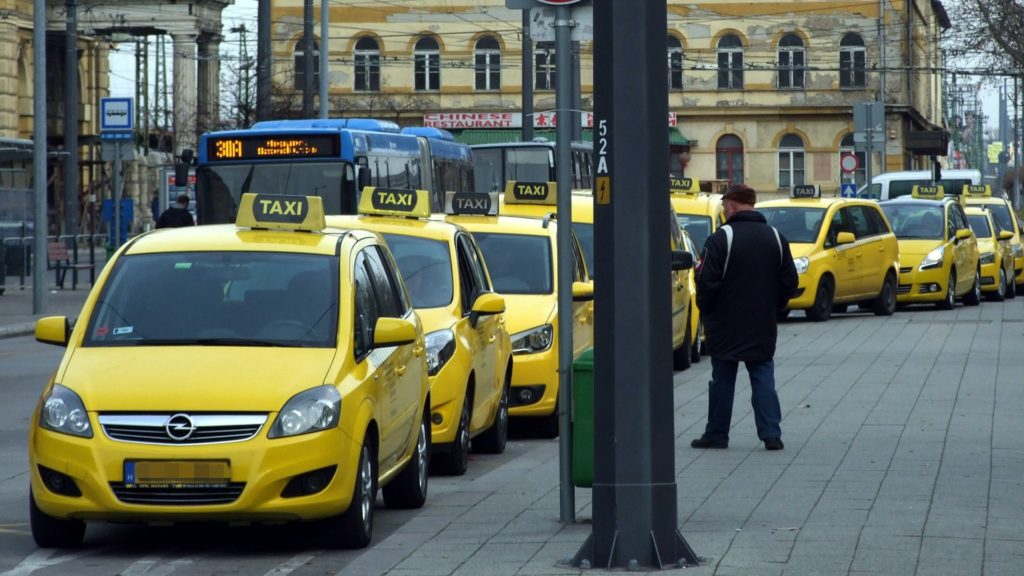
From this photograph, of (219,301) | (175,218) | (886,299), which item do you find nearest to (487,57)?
(886,299)

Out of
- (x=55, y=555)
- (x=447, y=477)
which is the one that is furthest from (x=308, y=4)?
(x=55, y=555)

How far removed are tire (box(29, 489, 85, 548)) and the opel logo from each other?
79cm

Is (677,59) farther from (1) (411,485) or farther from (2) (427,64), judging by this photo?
(1) (411,485)

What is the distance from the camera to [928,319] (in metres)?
26.8

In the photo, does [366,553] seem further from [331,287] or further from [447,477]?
[447,477]

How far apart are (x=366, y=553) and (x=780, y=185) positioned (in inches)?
2785

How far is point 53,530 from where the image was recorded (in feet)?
27.8

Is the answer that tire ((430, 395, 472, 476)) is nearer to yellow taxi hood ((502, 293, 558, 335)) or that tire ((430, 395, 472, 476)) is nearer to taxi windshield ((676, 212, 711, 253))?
yellow taxi hood ((502, 293, 558, 335))

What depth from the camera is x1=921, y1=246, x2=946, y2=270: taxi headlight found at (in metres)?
28.7

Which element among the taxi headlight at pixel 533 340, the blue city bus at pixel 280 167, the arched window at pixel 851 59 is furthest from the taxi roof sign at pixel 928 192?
the arched window at pixel 851 59

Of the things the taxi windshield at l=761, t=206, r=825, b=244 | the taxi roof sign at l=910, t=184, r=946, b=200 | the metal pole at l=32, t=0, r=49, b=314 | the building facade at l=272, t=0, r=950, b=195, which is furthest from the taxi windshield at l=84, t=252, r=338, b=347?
the building facade at l=272, t=0, r=950, b=195

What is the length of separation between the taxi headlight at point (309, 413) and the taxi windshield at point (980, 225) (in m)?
26.3

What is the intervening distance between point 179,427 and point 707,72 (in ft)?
232

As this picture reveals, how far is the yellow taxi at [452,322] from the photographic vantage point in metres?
11.2
